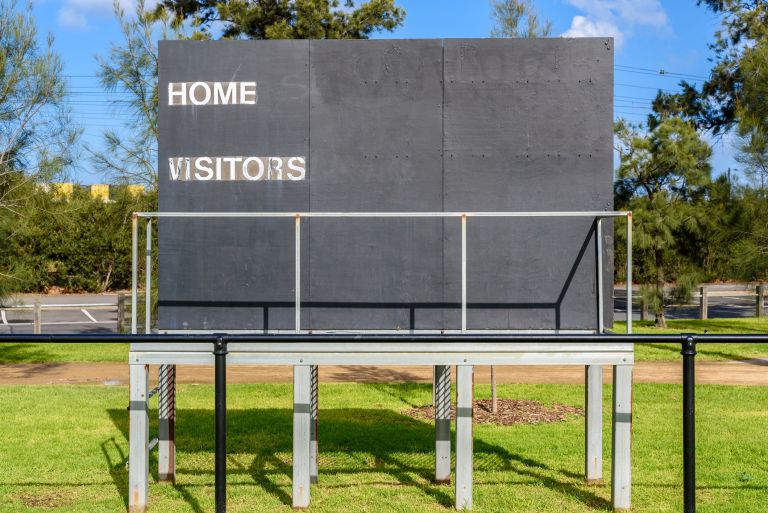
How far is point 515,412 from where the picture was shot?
10961 millimetres

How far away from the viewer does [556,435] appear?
9547 millimetres

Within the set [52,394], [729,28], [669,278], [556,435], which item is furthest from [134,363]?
[729,28]

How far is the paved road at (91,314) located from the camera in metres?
23.0

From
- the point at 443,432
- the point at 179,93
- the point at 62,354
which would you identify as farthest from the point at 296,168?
the point at 62,354

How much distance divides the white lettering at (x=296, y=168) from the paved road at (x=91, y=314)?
11.1 meters

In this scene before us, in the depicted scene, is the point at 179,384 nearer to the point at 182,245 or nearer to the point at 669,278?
the point at 182,245

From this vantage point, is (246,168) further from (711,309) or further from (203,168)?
(711,309)

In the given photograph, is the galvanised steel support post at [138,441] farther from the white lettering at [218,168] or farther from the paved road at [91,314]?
the paved road at [91,314]

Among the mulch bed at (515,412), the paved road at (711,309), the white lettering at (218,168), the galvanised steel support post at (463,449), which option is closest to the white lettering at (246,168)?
the white lettering at (218,168)

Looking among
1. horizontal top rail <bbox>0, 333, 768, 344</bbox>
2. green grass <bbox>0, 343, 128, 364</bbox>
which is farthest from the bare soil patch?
green grass <bbox>0, 343, 128, 364</bbox>

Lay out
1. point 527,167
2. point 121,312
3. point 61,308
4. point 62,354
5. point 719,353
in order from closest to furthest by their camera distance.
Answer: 1. point 527,167
2. point 719,353
3. point 62,354
4. point 121,312
5. point 61,308

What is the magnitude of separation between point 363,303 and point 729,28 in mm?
26510

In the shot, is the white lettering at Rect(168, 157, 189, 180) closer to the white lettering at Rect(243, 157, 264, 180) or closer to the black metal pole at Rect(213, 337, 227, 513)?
the white lettering at Rect(243, 157, 264, 180)

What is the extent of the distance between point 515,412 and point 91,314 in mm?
20514
